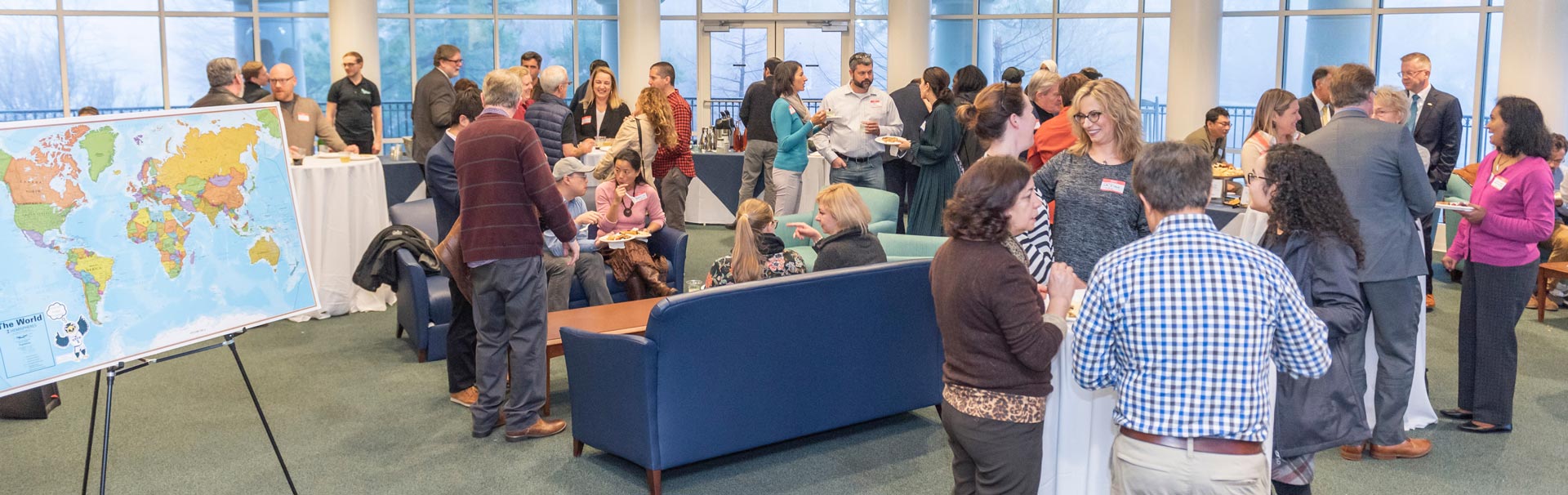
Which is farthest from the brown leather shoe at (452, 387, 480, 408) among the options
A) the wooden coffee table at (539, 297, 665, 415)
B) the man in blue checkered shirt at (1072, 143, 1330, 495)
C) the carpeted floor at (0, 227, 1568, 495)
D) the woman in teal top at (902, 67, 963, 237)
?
the man in blue checkered shirt at (1072, 143, 1330, 495)

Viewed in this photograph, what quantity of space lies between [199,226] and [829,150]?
4.50 meters

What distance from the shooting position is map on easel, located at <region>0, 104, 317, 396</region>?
288 cm

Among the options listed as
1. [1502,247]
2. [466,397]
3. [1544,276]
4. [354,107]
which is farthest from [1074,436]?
[354,107]

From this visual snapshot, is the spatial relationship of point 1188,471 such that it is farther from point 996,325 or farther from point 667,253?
point 667,253

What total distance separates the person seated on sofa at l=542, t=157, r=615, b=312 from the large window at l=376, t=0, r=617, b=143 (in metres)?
7.11

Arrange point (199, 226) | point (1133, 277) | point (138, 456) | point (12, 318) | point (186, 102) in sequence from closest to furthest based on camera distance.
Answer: point (1133, 277) → point (12, 318) → point (199, 226) → point (138, 456) → point (186, 102)

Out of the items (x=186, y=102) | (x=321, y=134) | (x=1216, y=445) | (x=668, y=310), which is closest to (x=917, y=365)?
(x=668, y=310)

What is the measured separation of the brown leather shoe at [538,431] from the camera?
4.59 metres

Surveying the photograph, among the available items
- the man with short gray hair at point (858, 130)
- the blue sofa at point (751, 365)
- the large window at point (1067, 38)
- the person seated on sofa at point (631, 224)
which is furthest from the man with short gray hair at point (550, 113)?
the large window at point (1067, 38)

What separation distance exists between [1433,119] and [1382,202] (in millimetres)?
3907

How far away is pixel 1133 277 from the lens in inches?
90.5

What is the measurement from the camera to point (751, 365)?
401 centimetres

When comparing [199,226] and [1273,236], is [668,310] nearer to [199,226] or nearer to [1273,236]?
[199,226]

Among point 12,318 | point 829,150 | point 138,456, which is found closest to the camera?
point 12,318
